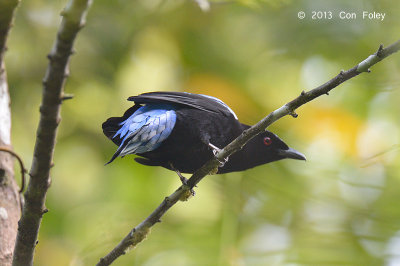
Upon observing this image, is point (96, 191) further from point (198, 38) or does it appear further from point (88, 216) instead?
point (198, 38)

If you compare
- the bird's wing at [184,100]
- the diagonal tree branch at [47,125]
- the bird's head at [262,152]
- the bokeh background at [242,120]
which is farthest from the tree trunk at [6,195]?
the bokeh background at [242,120]

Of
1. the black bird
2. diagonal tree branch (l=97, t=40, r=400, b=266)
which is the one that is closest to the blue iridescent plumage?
the black bird

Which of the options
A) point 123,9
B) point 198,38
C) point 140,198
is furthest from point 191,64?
point 140,198

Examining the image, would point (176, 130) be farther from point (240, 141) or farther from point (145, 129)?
point (240, 141)

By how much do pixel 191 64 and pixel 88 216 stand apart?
7.01 ft

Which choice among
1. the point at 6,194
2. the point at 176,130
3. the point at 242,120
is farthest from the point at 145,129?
the point at 242,120

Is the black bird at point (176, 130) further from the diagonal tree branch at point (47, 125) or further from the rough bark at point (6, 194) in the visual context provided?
the diagonal tree branch at point (47, 125)

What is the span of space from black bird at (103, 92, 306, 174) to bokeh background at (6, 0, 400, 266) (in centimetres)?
178

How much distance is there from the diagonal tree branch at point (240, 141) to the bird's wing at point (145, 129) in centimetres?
51

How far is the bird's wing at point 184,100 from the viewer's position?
3473 mm

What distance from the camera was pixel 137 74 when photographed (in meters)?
6.18

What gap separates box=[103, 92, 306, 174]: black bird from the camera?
344cm

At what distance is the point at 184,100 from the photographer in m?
3.69

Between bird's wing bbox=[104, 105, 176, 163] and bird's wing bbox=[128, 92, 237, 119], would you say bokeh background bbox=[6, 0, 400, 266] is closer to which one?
bird's wing bbox=[128, 92, 237, 119]
